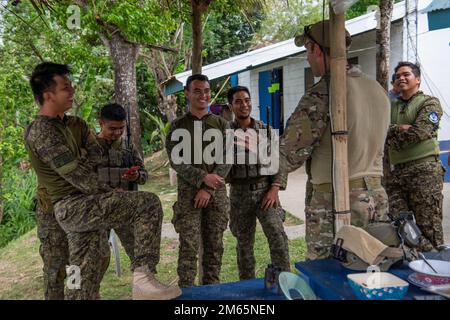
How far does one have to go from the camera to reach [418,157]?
148 inches

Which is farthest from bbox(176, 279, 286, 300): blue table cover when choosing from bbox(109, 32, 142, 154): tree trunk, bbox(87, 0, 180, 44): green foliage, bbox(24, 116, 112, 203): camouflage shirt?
bbox(109, 32, 142, 154): tree trunk

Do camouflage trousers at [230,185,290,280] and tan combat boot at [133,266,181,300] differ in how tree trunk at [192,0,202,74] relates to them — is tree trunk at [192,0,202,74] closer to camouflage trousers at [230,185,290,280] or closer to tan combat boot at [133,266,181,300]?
camouflage trousers at [230,185,290,280]

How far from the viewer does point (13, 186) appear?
29.0 ft

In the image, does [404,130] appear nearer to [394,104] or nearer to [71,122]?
[394,104]

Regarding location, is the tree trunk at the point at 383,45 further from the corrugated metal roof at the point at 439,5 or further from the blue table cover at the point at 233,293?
the blue table cover at the point at 233,293

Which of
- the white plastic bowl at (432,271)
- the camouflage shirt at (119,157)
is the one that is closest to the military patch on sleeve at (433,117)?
the white plastic bowl at (432,271)

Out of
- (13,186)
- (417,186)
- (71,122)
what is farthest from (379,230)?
(13,186)

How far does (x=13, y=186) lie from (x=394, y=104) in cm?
774

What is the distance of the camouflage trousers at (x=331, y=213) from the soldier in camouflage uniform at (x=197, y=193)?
1026mm

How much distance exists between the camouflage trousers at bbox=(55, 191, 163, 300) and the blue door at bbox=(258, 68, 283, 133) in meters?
9.99

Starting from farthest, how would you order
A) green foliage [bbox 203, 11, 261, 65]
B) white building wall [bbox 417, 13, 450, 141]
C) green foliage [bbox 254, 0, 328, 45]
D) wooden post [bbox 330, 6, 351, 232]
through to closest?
1. green foliage [bbox 254, 0, 328, 45]
2. green foliage [bbox 203, 11, 261, 65]
3. white building wall [bbox 417, 13, 450, 141]
4. wooden post [bbox 330, 6, 351, 232]

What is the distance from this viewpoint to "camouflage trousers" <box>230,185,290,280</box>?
3.61 metres

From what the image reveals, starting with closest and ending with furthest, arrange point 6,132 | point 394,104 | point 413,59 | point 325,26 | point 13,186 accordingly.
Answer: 1. point 325,26
2. point 394,104
3. point 6,132
4. point 413,59
5. point 13,186

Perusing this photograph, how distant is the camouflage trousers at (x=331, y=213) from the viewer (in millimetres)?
2516
